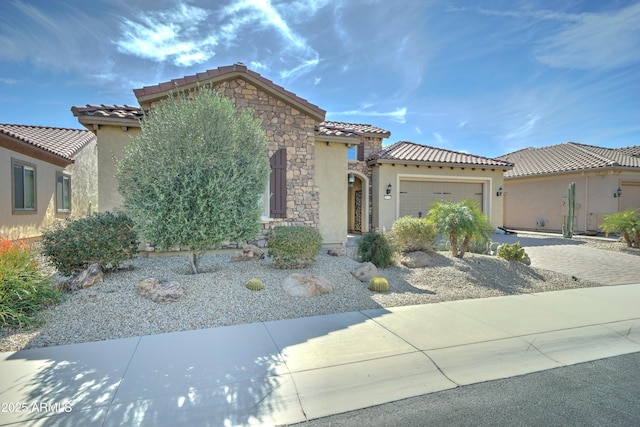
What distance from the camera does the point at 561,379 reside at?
351cm

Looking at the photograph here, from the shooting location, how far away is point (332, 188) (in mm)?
10828

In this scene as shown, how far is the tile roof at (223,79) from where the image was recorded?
8125 millimetres

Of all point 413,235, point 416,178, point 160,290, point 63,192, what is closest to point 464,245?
point 413,235

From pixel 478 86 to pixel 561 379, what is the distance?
39.9 feet

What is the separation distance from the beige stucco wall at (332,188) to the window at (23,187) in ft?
34.9

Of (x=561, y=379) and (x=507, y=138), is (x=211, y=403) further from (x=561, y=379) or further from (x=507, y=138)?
(x=507, y=138)

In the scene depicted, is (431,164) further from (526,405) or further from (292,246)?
(526,405)

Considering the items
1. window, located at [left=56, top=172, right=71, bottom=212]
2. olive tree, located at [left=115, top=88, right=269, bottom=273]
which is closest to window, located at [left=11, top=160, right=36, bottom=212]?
window, located at [left=56, top=172, right=71, bottom=212]

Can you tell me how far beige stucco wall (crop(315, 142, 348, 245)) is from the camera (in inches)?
421

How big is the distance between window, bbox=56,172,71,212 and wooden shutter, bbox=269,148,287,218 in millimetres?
11699

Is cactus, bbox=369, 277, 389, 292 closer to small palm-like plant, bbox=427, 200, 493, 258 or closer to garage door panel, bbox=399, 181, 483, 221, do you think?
small palm-like plant, bbox=427, 200, 493, 258

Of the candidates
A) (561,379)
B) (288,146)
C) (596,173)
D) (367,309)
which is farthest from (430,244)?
(596,173)

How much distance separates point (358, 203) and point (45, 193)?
13627 millimetres

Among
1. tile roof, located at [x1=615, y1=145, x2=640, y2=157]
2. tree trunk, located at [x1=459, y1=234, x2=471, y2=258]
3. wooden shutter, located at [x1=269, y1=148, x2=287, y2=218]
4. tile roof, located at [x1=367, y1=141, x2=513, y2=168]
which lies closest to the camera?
tree trunk, located at [x1=459, y1=234, x2=471, y2=258]
